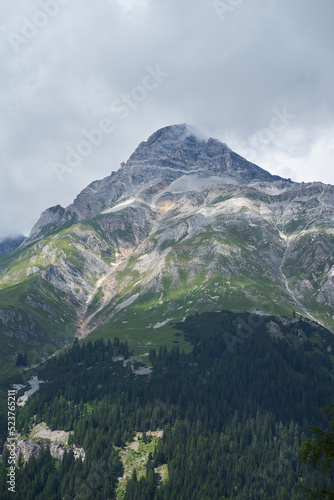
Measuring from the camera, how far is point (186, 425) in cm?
14612

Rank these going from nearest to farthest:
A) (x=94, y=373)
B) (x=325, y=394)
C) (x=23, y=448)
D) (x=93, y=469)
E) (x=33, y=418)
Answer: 1. (x=93, y=469)
2. (x=23, y=448)
3. (x=33, y=418)
4. (x=325, y=394)
5. (x=94, y=373)

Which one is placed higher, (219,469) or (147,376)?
(147,376)

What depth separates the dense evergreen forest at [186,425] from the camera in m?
119

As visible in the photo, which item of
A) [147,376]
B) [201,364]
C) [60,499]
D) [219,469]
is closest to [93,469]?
[60,499]

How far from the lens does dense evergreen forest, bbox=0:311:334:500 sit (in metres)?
119

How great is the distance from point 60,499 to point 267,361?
411 feet

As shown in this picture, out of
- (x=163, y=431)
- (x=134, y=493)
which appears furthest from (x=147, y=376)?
(x=134, y=493)

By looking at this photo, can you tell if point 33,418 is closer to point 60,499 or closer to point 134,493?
point 60,499

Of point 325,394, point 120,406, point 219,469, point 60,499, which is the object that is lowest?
point 60,499

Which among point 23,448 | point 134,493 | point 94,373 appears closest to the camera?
point 134,493

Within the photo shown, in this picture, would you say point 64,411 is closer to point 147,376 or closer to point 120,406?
point 120,406

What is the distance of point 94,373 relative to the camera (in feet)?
632

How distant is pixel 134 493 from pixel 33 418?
63.4m

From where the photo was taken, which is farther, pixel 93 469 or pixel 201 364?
pixel 201 364
